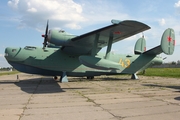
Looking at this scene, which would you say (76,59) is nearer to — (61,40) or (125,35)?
(61,40)

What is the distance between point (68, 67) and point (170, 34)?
9.22 meters

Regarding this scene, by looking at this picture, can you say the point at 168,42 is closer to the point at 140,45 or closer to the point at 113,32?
the point at 113,32

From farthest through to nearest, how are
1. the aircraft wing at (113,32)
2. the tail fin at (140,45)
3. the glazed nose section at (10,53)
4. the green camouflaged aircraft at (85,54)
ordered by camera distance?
the tail fin at (140,45), the glazed nose section at (10,53), the green camouflaged aircraft at (85,54), the aircraft wing at (113,32)

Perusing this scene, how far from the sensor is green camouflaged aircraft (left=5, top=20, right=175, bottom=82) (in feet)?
39.9

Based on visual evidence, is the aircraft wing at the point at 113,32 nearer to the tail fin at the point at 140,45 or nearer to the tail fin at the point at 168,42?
the tail fin at the point at 168,42

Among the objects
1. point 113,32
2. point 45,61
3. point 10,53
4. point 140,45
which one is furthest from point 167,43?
point 10,53

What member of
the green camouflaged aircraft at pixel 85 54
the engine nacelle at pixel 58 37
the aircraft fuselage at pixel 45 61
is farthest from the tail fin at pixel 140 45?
the engine nacelle at pixel 58 37

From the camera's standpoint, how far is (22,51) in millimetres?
16109

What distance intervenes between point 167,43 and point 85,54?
725 cm

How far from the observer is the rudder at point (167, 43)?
13591 mm

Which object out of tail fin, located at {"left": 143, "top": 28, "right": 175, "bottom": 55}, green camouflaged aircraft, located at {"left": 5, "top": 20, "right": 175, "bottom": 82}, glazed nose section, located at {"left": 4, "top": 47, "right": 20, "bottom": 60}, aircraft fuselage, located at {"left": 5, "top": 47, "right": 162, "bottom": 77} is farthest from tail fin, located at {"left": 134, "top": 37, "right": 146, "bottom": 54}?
glazed nose section, located at {"left": 4, "top": 47, "right": 20, "bottom": 60}

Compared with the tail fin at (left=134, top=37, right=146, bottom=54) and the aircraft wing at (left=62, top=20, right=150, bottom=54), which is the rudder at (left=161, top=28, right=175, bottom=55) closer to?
the aircraft wing at (left=62, top=20, right=150, bottom=54)

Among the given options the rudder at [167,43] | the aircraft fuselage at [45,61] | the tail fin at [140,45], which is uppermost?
the tail fin at [140,45]

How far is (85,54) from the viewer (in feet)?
57.4
